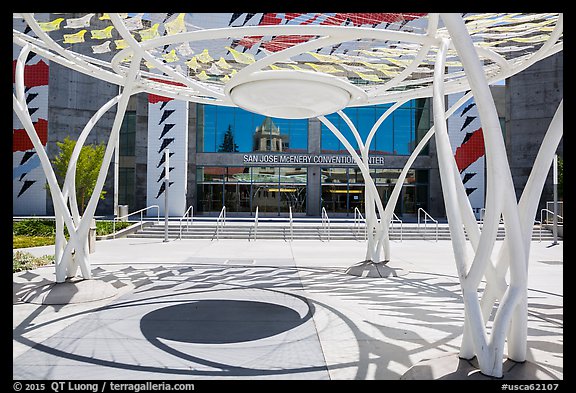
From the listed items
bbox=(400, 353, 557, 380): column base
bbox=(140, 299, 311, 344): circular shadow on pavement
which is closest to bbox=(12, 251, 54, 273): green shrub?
bbox=(140, 299, 311, 344): circular shadow on pavement

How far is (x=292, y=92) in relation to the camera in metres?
9.00

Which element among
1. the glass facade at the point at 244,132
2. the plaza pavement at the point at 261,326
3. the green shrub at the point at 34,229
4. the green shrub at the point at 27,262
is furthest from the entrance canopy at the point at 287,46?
the glass facade at the point at 244,132

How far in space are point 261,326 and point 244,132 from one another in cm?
3002

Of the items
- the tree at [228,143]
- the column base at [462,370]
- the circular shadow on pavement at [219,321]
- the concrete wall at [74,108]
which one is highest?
the concrete wall at [74,108]

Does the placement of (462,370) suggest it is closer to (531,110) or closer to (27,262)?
(27,262)

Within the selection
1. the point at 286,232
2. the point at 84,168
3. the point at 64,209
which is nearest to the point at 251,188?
the point at 84,168

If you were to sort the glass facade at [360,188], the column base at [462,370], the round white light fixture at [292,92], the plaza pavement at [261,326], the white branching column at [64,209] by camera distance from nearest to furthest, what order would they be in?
the column base at [462,370]
the plaza pavement at [261,326]
the round white light fixture at [292,92]
the white branching column at [64,209]
the glass facade at [360,188]

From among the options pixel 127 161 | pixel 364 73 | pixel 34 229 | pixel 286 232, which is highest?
pixel 364 73

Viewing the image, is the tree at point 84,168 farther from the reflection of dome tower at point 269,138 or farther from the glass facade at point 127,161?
the reflection of dome tower at point 269,138

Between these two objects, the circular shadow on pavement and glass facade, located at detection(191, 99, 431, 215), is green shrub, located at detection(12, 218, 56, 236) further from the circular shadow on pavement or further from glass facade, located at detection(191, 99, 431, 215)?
the circular shadow on pavement

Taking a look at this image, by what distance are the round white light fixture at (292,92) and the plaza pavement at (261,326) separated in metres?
4.07

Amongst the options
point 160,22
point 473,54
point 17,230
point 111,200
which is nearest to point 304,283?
point 160,22

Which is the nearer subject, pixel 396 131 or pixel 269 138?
pixel 269 138

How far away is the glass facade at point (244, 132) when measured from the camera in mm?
35844
